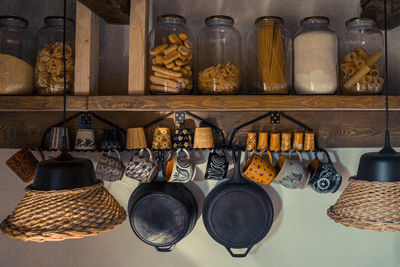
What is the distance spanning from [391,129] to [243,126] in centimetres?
60

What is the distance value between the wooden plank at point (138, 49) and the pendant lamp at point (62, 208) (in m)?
0.36

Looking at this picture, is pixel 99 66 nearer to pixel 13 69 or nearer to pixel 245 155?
pixel 13 69

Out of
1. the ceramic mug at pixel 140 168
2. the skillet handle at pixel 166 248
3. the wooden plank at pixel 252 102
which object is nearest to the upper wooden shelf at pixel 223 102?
the wooden plank at pixel 252 102

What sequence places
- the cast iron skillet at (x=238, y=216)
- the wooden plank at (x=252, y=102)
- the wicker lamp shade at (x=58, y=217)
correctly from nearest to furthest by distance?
the wicker lamp shade at (x=58, y=217) < the wooden plank at (x=252, y=102) < the cast iron skillet at (x=238, y=216)

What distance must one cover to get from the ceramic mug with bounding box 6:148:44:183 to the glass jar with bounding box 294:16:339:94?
96cm

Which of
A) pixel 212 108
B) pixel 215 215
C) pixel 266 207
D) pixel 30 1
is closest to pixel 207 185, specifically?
pixel 215 215

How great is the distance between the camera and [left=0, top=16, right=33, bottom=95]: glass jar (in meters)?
1.00

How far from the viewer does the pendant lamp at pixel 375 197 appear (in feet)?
2.28

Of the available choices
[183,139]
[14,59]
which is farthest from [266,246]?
[14,59]

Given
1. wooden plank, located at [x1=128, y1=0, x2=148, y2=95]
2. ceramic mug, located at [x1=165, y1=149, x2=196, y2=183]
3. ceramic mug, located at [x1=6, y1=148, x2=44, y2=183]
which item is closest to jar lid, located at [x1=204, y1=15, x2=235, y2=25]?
wooden plank, located at [x1=128, y1=0, x2=148, y2=95]

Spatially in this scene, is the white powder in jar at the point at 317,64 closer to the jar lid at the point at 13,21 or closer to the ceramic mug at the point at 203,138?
the ceramic mug at the point at 203,138

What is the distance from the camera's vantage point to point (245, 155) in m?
1.21

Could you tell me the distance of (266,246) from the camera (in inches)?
48.4

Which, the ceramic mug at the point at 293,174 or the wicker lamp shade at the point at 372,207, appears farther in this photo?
the ceramic mug at the point at 293,174
